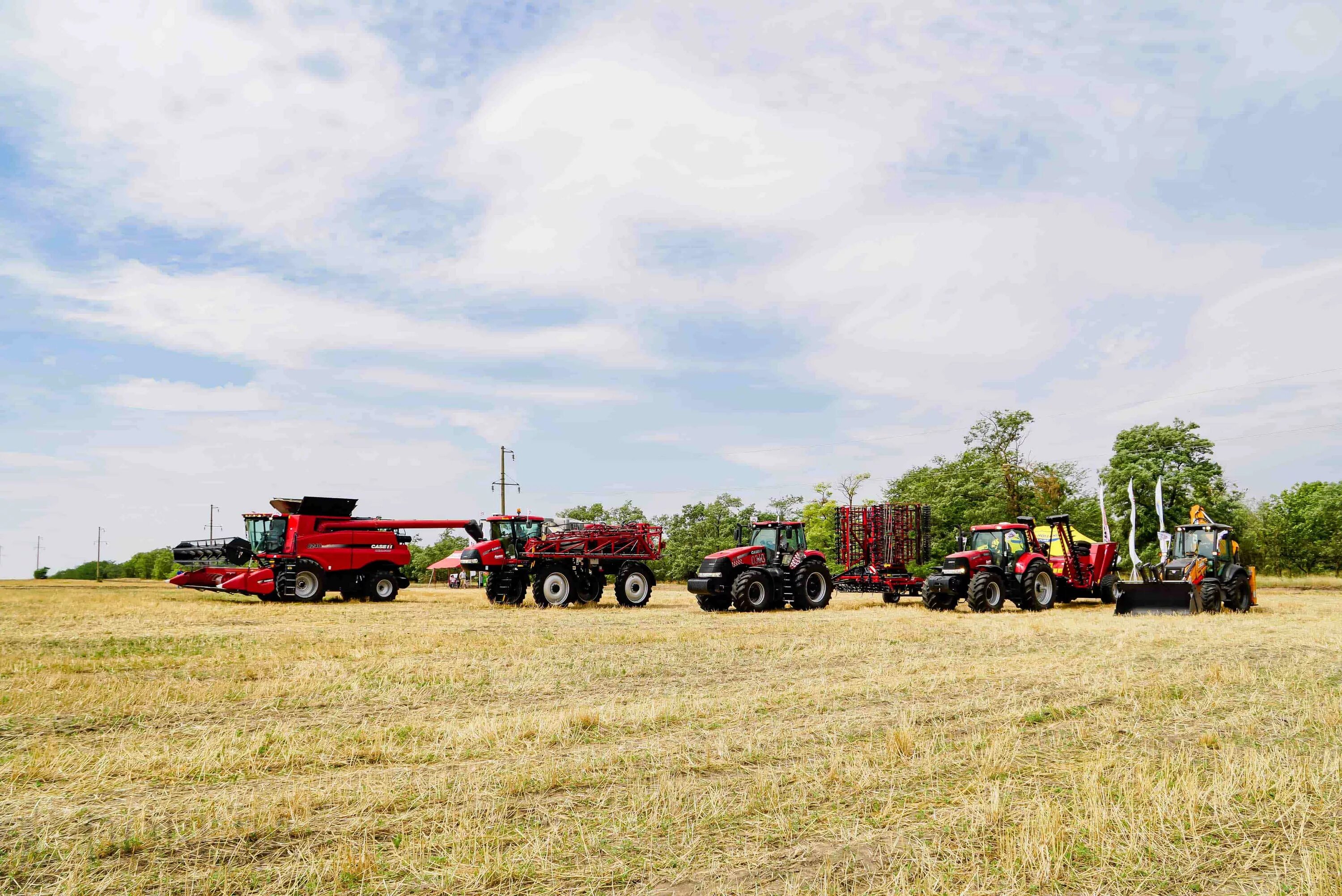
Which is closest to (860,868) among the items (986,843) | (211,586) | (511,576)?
(986,843)

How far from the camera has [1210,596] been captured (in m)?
19.1

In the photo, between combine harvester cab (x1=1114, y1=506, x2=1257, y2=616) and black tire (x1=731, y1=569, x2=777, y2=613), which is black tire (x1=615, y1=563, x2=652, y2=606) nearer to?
black tire (x1=731, y1=569, x2=777, y2=613)

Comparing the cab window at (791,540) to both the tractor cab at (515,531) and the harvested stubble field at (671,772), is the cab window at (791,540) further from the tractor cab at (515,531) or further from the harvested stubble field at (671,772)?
the harvested stubble field at (671,772)

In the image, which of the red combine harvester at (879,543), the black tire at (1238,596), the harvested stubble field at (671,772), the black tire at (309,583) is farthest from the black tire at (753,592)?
the black tire at (309,583)

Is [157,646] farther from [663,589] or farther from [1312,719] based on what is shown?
[663,589]

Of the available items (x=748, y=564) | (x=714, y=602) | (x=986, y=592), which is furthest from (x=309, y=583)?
(x=986, y=592)

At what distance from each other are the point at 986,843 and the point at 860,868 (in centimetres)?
75

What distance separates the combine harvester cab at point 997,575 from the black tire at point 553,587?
9224 mm

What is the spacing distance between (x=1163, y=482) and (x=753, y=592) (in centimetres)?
2563

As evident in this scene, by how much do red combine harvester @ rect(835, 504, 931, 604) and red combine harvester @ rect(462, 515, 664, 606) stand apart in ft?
21.5

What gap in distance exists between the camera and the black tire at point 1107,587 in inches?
900

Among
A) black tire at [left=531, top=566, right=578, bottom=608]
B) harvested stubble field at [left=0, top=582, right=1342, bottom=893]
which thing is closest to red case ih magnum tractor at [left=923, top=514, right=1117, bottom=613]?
harvested stubble field at [left=0, top=582, right=1342, bottom=893]

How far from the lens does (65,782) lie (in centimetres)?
551

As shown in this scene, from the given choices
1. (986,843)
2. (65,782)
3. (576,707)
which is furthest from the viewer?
(576,707)
